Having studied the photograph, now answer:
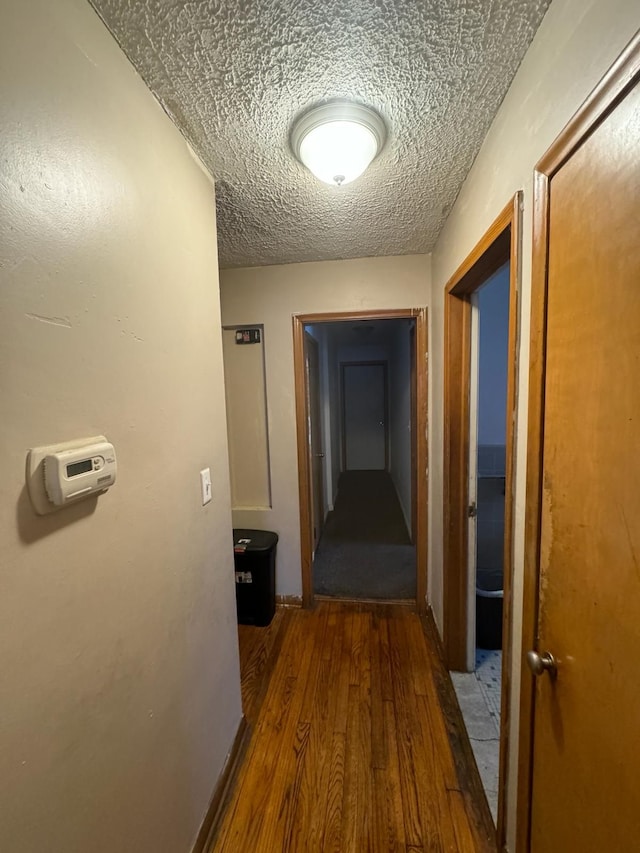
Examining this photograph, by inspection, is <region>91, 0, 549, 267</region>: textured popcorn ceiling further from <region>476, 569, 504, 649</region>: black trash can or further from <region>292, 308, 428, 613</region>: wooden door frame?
<region>476, 569, 504, 649</region>: black trash can

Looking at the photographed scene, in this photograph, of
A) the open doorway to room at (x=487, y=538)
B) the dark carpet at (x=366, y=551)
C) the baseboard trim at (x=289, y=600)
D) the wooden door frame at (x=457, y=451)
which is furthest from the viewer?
the dark carpet at (x=366, y=551)

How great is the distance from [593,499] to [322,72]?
1217mm

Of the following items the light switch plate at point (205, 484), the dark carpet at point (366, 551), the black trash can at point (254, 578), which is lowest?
the dark carpet at point (366, 551)

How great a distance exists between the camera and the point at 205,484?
4.00 ft

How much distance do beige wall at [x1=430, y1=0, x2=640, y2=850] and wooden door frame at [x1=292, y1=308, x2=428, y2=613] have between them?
0.73 metres

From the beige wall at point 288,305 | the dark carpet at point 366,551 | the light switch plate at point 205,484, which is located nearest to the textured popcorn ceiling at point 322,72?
the beige wall at point 288,305

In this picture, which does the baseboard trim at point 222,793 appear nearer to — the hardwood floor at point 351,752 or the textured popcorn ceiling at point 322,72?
the hardwood floor at point 351,752

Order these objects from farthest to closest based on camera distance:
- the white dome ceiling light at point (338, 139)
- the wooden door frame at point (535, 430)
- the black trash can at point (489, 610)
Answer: the black trash can at point (489, 610), the white dome ceiling light at point (338, 139), the wooden door frame at point (535, 430)

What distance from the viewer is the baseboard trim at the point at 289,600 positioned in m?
2.42

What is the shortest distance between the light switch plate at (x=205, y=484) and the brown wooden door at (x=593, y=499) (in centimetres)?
104

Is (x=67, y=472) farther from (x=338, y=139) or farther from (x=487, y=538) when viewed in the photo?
(x=487, y=538)

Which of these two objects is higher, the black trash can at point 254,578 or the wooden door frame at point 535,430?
the wooden door frame at point 535,430

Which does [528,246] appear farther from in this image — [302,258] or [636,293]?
[302,258]

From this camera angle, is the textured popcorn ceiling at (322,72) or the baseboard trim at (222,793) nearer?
the textured popcorn ceiling at (322,72)
